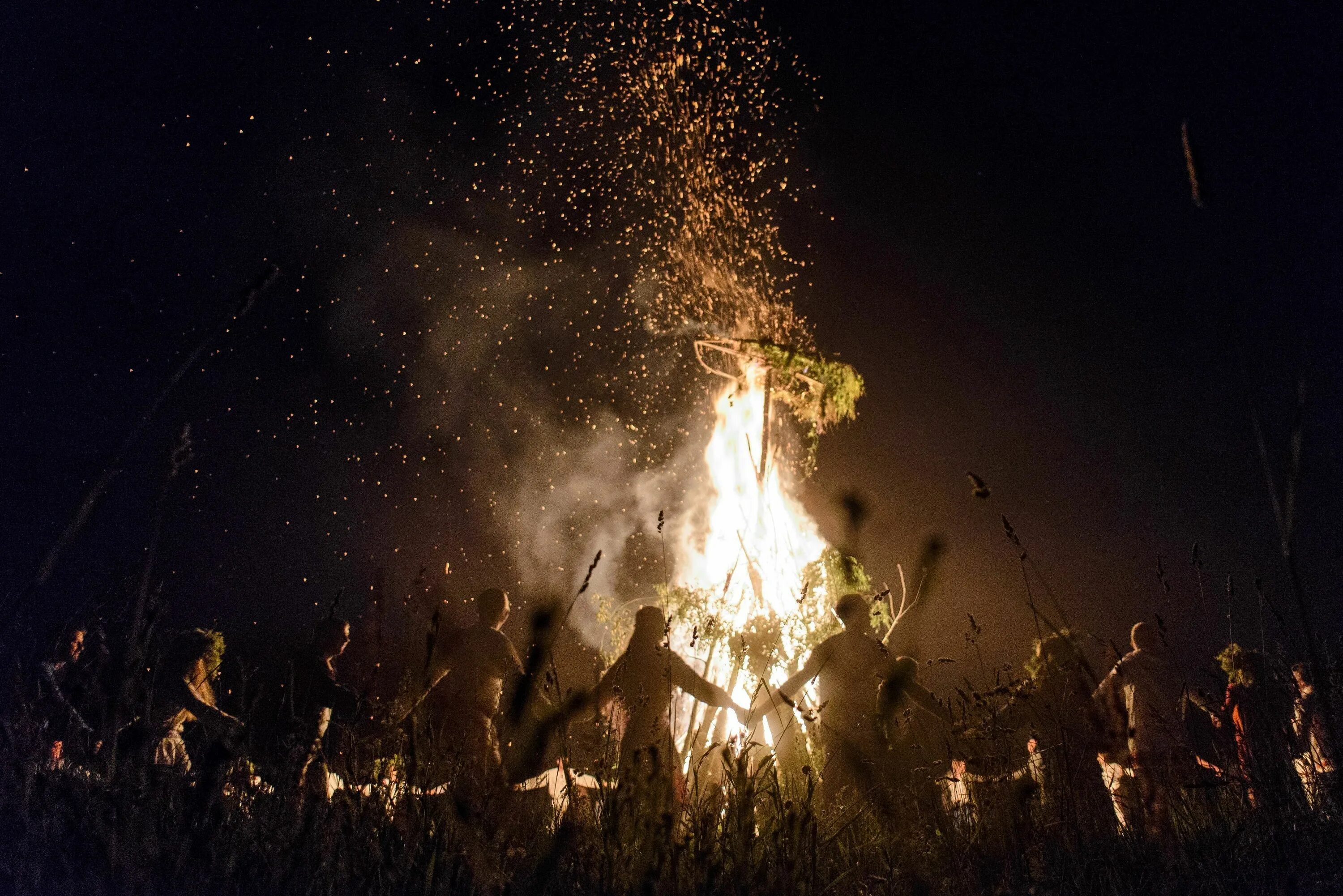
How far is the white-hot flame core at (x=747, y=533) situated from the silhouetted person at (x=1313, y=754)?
17.9 ft

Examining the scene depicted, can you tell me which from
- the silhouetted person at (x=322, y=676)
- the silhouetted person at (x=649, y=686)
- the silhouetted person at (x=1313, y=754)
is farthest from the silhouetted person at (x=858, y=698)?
the silhouetted person at (x=322, y=676)

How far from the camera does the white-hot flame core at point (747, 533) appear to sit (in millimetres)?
9016

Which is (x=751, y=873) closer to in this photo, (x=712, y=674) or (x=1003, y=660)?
(x=1003, y=660)

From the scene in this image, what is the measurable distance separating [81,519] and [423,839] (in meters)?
1.38

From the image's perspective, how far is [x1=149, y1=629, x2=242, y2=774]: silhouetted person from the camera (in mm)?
3727

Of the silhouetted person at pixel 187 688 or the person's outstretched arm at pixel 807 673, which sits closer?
the silhouetted person at pixel 187 688

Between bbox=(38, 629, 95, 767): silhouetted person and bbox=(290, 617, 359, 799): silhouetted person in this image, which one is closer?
bbox=(38, 629, 95, 767): silhouetted person

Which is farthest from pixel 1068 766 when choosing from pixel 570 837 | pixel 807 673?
pixel 807 673

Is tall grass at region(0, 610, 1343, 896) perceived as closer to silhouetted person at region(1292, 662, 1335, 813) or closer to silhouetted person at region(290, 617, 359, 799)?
silhouetted person at region(1292, 662, 1335, 813)

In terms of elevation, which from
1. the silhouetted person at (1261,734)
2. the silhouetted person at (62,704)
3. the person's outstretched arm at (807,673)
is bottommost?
the silhouetted person at (62,704)

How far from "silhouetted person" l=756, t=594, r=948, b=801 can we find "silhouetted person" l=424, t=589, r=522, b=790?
1.82 m

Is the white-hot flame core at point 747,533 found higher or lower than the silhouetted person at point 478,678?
higher

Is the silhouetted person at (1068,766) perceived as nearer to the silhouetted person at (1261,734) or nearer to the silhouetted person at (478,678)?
the silhouetted person at (1261,734)

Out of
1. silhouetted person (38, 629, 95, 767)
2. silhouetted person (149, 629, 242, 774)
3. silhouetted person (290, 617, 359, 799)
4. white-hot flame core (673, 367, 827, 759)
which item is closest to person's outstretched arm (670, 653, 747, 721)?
silhouetted person (290, 617, 359, 799)
